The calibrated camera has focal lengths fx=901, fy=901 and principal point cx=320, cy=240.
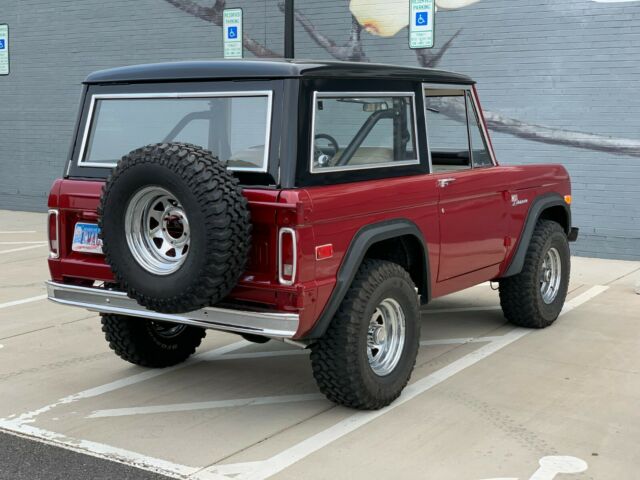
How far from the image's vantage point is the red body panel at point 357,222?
14.4 ft

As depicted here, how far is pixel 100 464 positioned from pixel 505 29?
790 centimetres

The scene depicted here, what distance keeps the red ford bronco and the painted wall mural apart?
4.74m

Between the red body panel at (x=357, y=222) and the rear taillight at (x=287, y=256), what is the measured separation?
29 mm

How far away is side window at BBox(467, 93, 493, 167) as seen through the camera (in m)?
6.21

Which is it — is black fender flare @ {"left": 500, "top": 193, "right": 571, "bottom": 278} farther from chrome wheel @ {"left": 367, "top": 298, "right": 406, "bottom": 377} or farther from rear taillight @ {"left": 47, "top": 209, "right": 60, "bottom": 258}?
rear taillight @ {"left": 47, "top": 209, "right": 60, "bottom": 258}

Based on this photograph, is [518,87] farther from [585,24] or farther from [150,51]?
[150,51]

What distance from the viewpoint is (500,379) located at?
5543 mm

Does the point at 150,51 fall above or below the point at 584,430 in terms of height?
above

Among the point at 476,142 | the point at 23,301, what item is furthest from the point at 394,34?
the point at 23,301

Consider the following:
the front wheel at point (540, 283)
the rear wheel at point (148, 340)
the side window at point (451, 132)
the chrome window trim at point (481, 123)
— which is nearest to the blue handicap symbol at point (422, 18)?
the front wheel at point (540, 283)

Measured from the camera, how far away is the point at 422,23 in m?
11.0

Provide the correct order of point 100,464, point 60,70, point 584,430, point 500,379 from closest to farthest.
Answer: point 100,464
point 584,430
point 500,379
point 60,70

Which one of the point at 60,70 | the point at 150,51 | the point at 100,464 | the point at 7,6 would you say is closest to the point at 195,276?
the point at 100,464

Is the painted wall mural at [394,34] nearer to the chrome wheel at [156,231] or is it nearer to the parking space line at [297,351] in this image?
the parking space line at [297,351]
